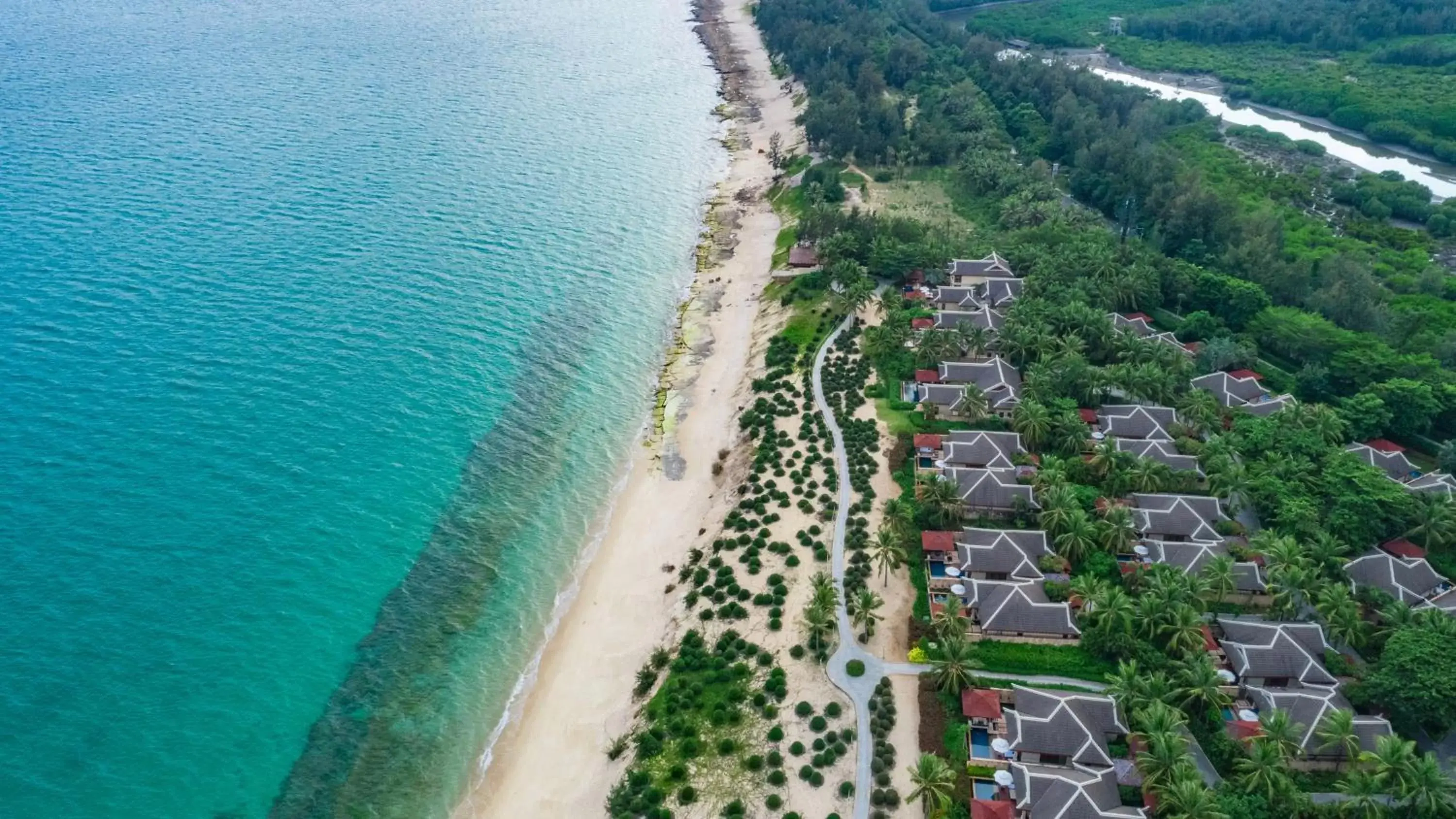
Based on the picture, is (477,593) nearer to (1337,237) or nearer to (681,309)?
(681,309)

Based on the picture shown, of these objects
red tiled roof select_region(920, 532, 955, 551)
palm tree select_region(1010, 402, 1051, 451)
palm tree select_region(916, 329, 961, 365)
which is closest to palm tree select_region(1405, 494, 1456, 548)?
palm tree select_region(1010, 402, 1051, 451)

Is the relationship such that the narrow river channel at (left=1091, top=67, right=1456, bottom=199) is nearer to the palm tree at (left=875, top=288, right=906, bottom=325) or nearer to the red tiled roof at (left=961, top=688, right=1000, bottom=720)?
the palm tree at (left=875, top=288, right=906, bottom=325)

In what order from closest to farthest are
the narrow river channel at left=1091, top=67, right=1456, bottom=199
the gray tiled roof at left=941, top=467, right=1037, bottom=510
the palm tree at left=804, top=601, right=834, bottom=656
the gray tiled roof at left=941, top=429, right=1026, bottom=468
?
1. the palm tree at left=804, top=601, right=834, bottom=656
2. the gray tiled roof at left=941, top=467, right=1037, bottom=510
3. the gray tiled roof at left=941, top=429, right=1026, bottom=468
4. the narrow river channel at left=1091, top=67, right=1456, bottom=199

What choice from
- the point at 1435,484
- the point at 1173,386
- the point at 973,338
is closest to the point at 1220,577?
the point at 1435,484

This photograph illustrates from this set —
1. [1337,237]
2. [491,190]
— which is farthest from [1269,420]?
[491,190]

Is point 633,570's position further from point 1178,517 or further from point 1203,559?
point 1178,517

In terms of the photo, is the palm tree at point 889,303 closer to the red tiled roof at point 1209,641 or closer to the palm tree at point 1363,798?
the red tiled roof at point 1209,641
